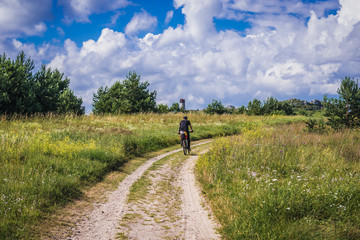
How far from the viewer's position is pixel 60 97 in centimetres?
3303

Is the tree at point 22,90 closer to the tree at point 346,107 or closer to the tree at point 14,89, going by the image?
the tree at point 14,89

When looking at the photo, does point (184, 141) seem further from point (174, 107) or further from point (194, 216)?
point (174, 107)

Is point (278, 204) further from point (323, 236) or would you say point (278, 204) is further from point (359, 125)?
point (359, 125)

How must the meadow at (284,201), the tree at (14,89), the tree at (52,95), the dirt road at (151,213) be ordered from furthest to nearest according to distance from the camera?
the tree at (52,95), the tree at (14,89), the dirt road at (151,213), the meadow at (284,201)

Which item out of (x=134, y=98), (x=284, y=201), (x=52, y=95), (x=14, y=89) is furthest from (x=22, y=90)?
(x=284, y=201)

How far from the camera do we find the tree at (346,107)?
15625mm

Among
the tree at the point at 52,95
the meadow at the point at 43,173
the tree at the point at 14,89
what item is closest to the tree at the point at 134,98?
the tree at the point at 52,95

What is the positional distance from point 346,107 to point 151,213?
15892 mm

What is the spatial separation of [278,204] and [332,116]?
14704 millimetres

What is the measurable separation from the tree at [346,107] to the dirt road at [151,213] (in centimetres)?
1261

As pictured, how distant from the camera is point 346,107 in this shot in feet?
52.2

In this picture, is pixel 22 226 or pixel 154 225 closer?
pixel 22 226

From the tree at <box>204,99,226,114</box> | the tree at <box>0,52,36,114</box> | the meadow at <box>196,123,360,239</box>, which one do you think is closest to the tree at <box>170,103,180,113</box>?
the tree at <box>204,99,226,114</box>

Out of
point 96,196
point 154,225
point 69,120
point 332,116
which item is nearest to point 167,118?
point 69,120
